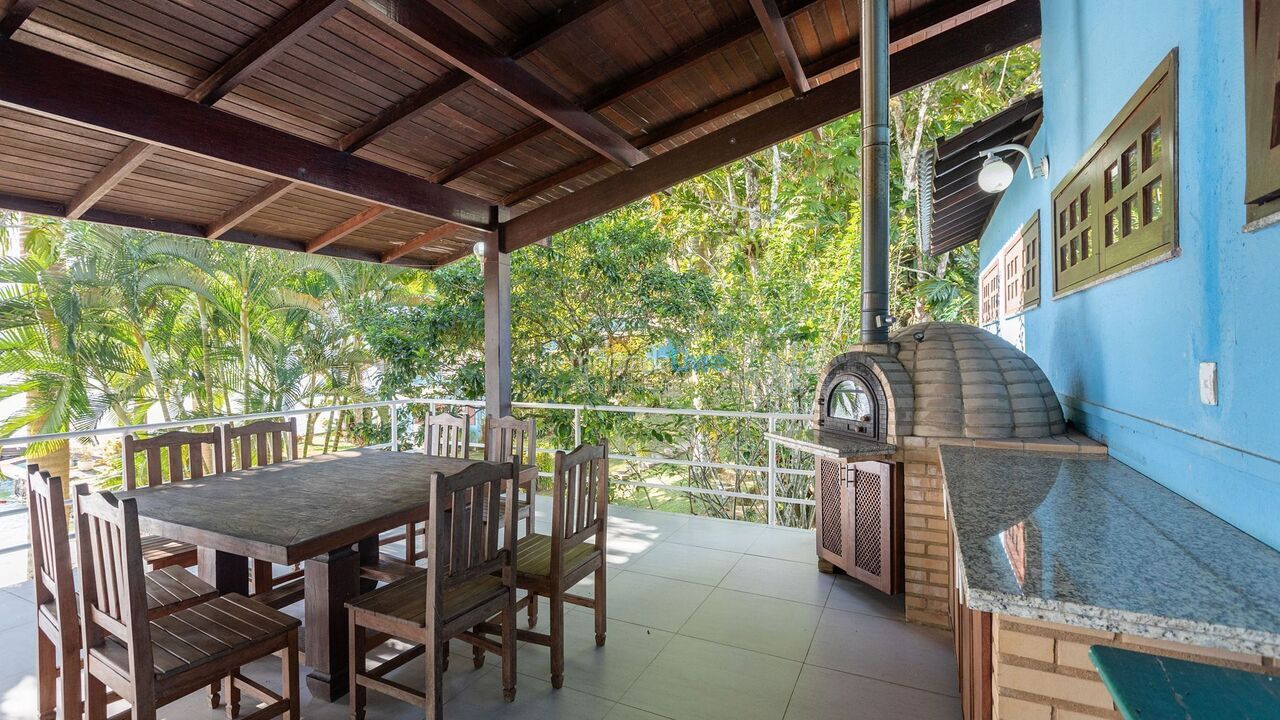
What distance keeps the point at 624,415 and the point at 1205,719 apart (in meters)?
6.07

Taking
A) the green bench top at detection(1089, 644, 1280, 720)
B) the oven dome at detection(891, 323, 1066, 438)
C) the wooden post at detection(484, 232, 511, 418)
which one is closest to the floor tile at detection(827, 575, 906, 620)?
the oven dome at detection(891, 323, 1066, 438)

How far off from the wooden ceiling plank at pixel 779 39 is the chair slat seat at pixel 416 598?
291 cm

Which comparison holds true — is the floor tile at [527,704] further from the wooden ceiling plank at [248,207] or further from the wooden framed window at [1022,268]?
the wooden framed window at [1022,268]

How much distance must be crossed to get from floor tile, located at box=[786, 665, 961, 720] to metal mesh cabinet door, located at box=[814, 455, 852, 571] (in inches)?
35.7

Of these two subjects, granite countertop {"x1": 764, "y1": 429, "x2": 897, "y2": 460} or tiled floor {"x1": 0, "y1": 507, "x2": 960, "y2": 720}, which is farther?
granite countertop {"x1": 764, "y1": 429, "x2": 897, "y2": 460}

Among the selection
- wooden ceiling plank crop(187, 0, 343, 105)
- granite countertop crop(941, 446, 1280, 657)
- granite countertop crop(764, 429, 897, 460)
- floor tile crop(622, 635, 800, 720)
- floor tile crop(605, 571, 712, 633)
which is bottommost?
floor tile crop(622, 635, 800, 720)

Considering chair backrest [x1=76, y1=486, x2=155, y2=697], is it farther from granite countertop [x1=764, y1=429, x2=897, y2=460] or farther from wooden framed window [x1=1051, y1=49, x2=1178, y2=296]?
wooden framed window [x1=1051, y1=49, x2=1178, y2=296]

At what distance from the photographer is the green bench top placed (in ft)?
2.65

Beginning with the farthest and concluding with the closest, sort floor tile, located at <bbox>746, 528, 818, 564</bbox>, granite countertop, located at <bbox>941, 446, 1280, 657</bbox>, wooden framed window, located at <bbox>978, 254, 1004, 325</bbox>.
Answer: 1. wooden framed window, located at <bbox>978, 254, 1004, 325</bbox>
2. floor tile, located at <bbox>746, 528, 818, 564</bbox>
3. granite countertop, located at <bbox>941, 446, 1280, 657</bbox>

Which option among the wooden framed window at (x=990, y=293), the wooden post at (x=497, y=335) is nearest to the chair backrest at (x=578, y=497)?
the wooden post at (x=497, y=335)

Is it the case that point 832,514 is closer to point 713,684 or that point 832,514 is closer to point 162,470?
point 713,684

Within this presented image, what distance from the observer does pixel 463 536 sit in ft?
6.95

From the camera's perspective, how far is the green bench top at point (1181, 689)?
2.65 ft

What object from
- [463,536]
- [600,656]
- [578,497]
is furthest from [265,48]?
[600,656]
